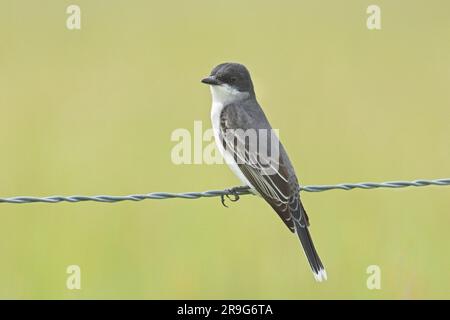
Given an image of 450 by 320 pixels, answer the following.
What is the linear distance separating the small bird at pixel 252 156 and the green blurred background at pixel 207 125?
1406mm

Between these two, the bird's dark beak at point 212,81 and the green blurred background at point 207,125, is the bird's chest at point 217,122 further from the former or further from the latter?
Result: the green blurred background at point 207,125

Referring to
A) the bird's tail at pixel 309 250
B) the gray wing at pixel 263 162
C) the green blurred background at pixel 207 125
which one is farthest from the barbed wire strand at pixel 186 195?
the green blurred background at pixel 207 125

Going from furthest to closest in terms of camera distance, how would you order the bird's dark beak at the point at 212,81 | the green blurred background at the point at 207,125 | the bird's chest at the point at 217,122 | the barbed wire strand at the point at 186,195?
1. the green blurred background at the point at 207,125
2. the bird's dark beak at the point at 212,81
3. the bird's chest at the point at 217,122
4. the barbed wire strand at the point at 186,195

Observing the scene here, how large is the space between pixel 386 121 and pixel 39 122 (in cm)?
400

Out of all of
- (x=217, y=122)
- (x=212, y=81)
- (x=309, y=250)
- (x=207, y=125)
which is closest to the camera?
(x=309, y=250)

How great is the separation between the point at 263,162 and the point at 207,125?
4.07 meters

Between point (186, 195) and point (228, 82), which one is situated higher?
point (228, 82)

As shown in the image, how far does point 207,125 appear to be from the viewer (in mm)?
11781

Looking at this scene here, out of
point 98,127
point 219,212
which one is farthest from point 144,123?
point 219,212

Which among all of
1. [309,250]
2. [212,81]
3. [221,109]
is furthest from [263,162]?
[212,81]

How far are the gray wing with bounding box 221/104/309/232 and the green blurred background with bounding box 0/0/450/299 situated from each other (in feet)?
4.95

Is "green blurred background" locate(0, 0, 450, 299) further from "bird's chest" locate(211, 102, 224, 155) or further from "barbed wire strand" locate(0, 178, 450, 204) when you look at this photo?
"barbed wire strand" locate(0, 178, 450, 204)

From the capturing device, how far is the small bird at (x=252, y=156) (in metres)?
7.50

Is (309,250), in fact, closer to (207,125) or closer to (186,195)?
(186,195)
